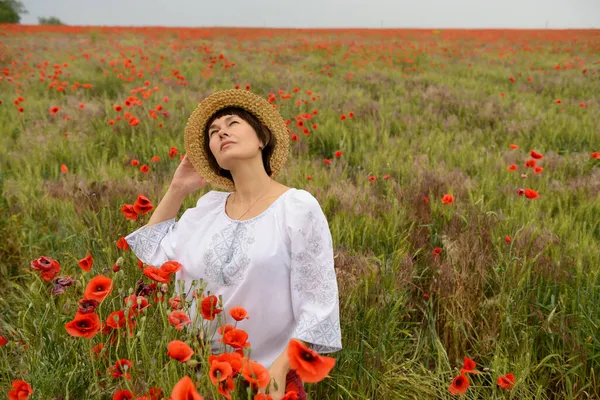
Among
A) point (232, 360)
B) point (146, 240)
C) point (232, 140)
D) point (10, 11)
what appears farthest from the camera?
point (10, 11)

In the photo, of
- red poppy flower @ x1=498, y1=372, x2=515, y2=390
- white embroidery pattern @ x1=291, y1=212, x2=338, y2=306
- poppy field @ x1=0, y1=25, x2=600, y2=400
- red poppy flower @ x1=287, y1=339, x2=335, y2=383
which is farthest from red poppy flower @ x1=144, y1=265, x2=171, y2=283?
red poppy flower @ x1=498, y1=372, x2=515, y2=390

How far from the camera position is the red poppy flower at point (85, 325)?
1.25 m

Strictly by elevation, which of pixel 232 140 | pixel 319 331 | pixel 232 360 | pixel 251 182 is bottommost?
pixel 319 331

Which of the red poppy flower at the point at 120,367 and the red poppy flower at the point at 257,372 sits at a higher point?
the red poppy flower at the point at 257,372

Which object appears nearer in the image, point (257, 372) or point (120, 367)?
point (257, 372)

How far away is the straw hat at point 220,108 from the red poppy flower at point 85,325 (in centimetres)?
86

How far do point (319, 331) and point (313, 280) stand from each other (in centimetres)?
17

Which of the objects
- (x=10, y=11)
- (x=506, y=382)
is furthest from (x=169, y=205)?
(x=10, y=11)

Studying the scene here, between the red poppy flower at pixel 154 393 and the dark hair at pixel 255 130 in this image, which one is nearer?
the red poppy flower at pixel 154 393

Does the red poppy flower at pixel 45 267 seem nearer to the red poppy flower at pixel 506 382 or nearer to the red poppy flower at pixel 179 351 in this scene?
the red poppy flower at pixel 179 351

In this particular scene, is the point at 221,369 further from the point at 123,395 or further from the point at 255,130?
the point at 255,130

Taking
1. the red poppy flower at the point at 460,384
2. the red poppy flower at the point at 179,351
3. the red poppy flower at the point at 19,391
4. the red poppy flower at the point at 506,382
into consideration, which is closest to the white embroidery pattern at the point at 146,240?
the red poppy flower at the point at 19,391

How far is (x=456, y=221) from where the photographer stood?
2885 millimetres

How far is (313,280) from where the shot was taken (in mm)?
1595
